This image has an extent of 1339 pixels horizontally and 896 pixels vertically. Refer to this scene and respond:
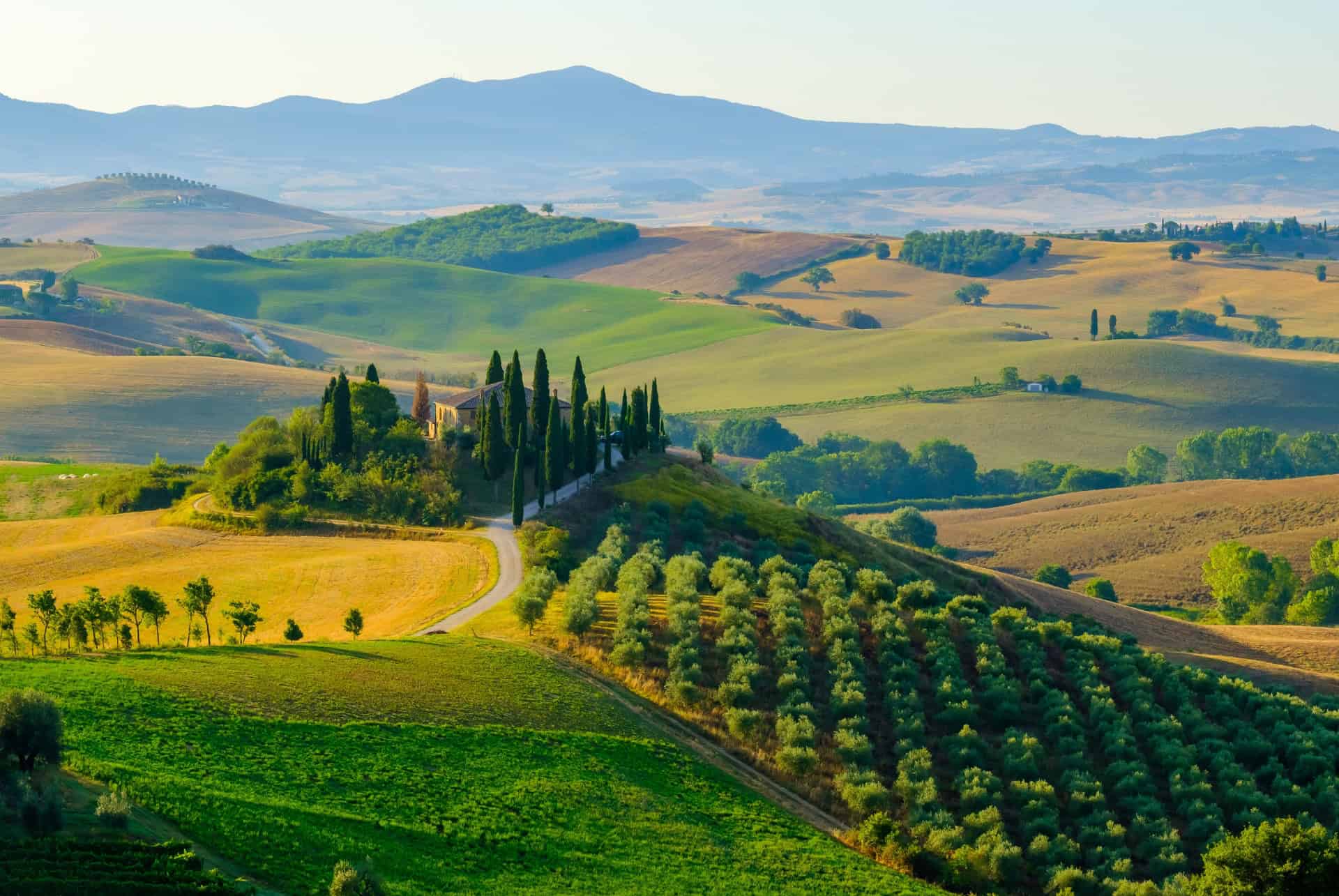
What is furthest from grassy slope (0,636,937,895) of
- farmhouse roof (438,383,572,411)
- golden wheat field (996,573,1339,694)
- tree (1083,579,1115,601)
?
tree (1083,579,1115,601)

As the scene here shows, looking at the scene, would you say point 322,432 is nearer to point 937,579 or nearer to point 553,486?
point 553,486

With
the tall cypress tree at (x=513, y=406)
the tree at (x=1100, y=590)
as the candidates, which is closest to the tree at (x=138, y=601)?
the tall cypress tree at (x=513, y=406)

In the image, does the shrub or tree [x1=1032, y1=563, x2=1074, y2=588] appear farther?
tree [x1=1032, y1=563, x2=1074, y2=588]

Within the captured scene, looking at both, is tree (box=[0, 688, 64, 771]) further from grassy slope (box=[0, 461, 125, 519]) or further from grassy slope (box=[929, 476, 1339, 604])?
grassy slope (box=[929, 476, 1339, 604])

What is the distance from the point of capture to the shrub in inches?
1296

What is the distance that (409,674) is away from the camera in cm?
5159

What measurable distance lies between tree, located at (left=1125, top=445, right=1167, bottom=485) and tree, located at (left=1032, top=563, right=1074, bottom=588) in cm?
4905

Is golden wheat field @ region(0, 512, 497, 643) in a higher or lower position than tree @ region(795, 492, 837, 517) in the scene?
higher

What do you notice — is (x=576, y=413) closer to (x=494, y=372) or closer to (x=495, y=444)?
(x=495, y=444)

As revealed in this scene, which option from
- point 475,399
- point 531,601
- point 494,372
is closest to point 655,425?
point 494,372

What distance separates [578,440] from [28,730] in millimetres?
55552

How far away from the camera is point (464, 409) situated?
94250mm

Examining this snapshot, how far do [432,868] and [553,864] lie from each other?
3579 mm

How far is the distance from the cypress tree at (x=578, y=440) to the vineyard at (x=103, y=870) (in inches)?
2252
